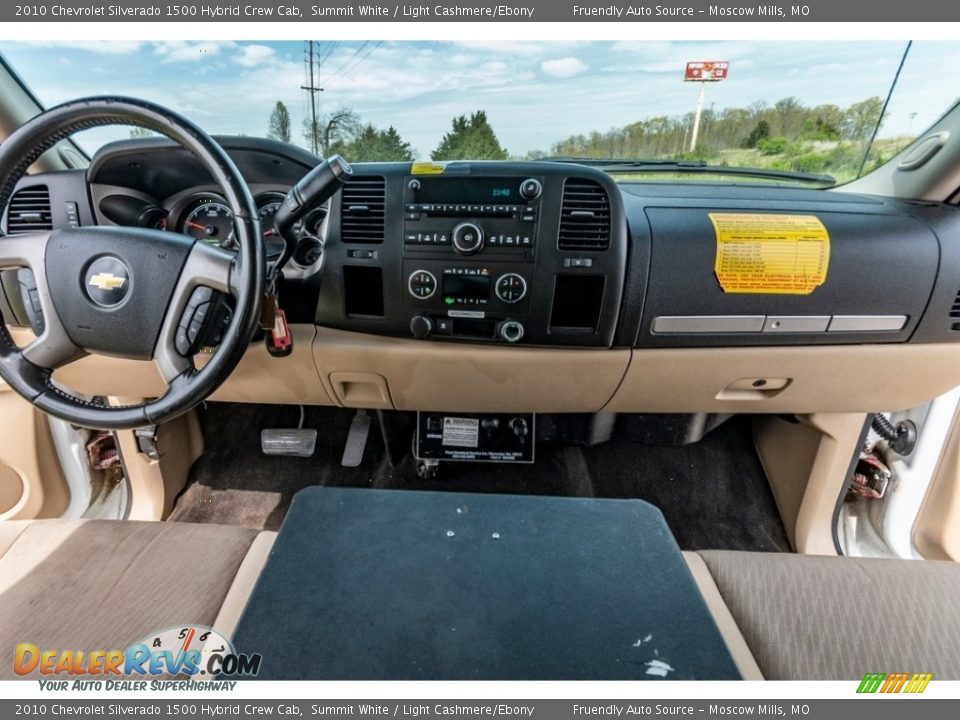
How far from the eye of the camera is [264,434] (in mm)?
2225

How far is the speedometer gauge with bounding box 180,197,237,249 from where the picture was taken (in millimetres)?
1631

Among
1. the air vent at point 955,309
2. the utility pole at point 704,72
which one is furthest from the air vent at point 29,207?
the air vent at point 955,309

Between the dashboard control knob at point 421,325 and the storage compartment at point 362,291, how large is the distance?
4.6 inches

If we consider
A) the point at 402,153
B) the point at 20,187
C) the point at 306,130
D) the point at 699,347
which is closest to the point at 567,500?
the point at 699,347

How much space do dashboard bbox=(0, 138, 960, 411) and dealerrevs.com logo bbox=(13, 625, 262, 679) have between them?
86 cm

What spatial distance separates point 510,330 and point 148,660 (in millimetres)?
1119

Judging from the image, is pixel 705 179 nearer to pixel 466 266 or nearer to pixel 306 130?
pixel 466 266

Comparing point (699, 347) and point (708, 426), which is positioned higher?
point (699, 347)

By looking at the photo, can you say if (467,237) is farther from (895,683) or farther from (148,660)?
(895,683)

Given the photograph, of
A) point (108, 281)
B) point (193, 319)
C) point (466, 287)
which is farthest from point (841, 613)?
point (108, 281)

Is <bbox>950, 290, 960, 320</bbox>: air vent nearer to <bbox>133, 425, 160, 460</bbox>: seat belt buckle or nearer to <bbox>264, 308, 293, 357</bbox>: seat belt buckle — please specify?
<bbox>264, 308, 293, 357</bbox>: seat belt buckle

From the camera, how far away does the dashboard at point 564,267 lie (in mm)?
1411

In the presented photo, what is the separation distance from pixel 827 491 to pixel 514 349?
4.32 feet

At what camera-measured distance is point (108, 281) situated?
1.18 m
